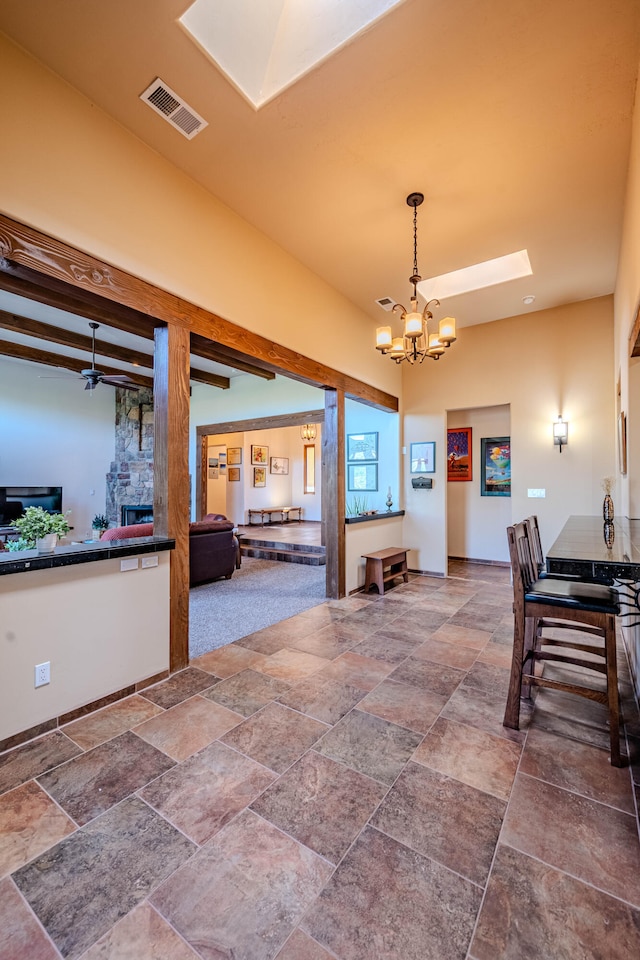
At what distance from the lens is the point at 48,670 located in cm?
219

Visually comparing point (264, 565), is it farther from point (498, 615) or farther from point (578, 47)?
point (578, 47)

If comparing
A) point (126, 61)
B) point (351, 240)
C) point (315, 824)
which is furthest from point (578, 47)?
point (315, 824)

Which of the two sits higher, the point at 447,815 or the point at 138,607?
the point at 138,607

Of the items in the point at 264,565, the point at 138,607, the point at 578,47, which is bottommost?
the point at 264,565

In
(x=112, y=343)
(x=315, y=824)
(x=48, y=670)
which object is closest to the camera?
(x=315, y=824)

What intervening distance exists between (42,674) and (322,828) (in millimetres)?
1641

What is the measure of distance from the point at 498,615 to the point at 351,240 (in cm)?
387

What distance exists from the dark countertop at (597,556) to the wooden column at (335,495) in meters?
2.51

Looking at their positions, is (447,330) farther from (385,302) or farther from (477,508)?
(477,508)

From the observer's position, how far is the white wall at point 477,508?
6.30 m

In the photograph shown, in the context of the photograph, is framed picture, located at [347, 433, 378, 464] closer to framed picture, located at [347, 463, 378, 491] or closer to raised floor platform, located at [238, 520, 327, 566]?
framed picture, located at [347, 463, 378, 491]

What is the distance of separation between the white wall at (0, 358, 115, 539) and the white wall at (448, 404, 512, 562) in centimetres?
693

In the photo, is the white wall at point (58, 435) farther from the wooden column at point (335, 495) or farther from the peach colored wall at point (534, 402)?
the peach colored wall at point (534, 402)

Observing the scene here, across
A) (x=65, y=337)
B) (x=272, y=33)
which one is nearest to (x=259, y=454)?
(x=65, y=337)
